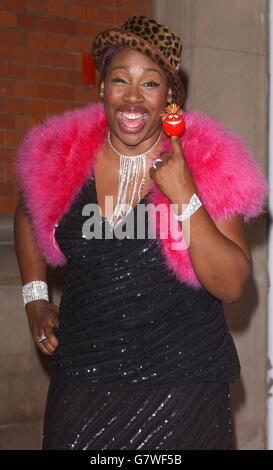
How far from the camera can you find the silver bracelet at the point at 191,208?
2.39 m

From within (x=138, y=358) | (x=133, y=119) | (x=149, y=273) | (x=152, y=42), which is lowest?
(x=138, y=358)

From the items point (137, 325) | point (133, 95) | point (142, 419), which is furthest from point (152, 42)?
point (142, 419)

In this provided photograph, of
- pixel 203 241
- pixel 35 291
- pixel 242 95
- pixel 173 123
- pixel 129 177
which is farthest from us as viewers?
pixel 242 95

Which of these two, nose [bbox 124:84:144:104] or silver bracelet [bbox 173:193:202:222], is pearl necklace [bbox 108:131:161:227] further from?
silver bracelet [bbox 173:193:202:222]

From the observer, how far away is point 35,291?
298 centimetres

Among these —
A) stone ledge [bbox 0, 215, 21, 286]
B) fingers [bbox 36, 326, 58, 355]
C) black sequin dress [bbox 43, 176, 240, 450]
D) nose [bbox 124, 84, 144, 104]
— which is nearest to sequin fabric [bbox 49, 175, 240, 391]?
black sequin dress [bbox 43, 176, 240, 450]

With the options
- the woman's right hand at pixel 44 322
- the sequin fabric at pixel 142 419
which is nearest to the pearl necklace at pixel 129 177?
the woman's right hand at pixel 44 322

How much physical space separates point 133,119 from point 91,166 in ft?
0.91

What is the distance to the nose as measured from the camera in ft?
8.46

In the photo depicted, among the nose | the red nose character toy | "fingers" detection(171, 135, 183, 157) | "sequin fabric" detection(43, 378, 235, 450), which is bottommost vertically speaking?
"sequin fabric" detection(43, 378, 235, 450)

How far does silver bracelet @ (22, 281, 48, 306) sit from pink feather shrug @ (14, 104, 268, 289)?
101 millimetres

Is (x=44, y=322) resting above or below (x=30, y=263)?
below

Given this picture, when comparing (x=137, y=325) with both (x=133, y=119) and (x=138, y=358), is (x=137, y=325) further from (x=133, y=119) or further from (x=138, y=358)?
(x=133, y=119)

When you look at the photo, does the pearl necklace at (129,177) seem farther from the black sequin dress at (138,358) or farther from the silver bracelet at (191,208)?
the silver bracelet at (191,208)
